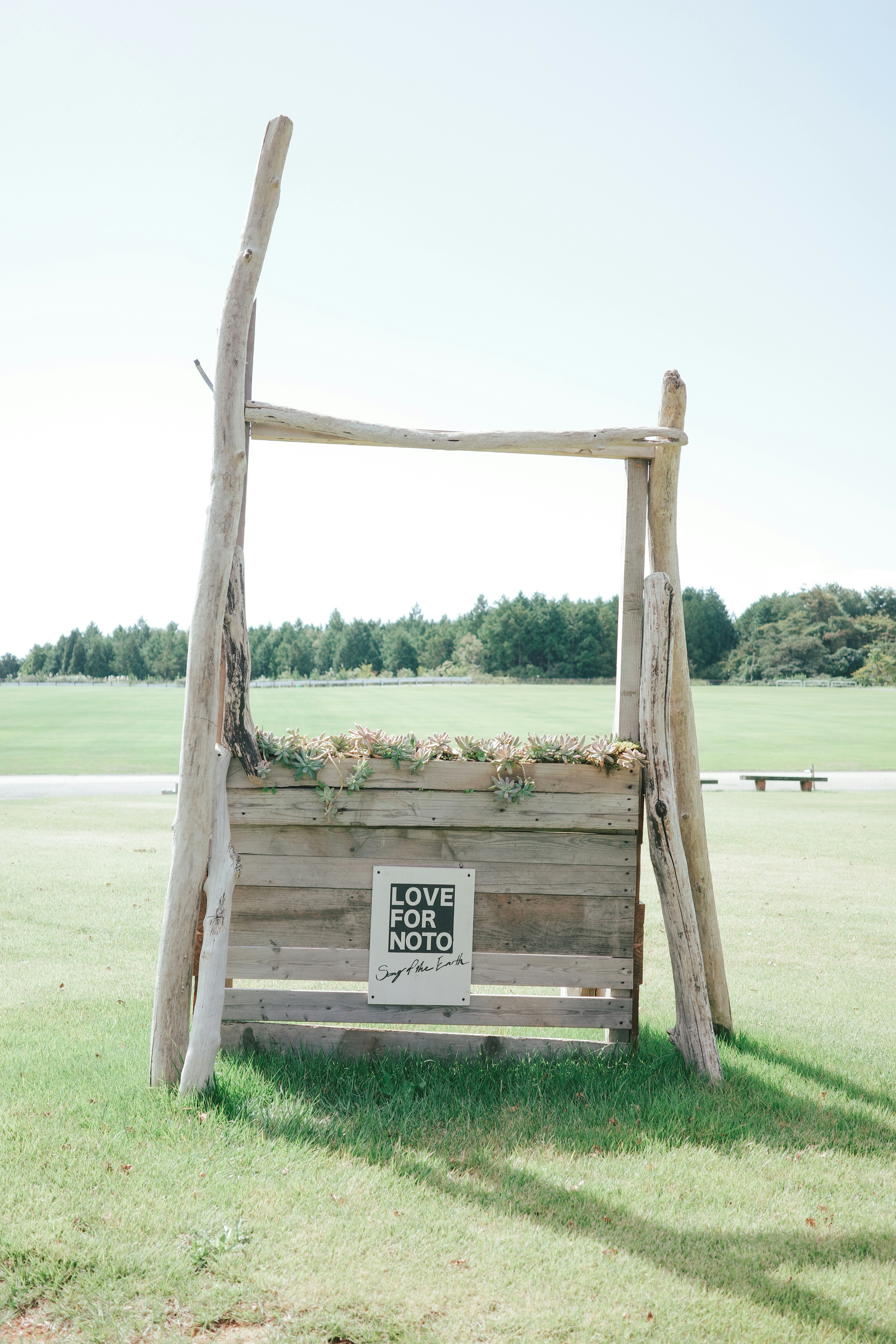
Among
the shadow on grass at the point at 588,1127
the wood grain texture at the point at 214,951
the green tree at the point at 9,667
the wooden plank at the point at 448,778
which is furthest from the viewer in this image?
the green tree at the point at 9,667

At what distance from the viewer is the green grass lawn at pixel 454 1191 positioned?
2.78 m

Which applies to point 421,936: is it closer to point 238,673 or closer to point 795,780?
point 238,673

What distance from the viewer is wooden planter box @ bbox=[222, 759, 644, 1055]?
4.76 m

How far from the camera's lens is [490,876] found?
486 centimetres

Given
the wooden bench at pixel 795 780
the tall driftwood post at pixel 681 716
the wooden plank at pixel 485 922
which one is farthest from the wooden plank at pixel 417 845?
the wooden bench at pixel 795 780

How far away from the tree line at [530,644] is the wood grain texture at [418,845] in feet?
156

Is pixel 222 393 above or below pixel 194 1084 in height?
above

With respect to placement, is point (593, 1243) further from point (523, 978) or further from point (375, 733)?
point (375, 733)

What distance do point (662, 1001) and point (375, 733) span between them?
10.0ft

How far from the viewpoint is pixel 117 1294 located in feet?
9.20

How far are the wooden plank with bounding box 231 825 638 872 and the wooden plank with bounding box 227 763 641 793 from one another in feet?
0.74

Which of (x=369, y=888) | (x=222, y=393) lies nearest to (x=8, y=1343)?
(x=369, y=888)

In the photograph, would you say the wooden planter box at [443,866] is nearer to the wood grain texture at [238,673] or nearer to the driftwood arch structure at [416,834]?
the driftwood arch structure at [416,834]

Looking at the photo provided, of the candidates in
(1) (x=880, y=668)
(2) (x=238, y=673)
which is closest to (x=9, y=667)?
(1) (x=880, y=668)
